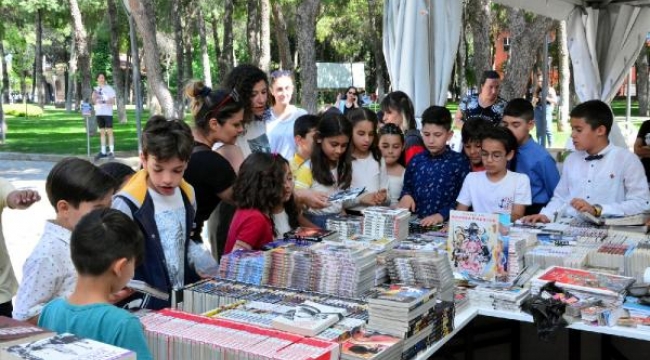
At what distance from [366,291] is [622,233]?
80.6 inches

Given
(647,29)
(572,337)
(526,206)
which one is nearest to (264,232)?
(572,337)

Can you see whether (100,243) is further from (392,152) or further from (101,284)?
(392,152)

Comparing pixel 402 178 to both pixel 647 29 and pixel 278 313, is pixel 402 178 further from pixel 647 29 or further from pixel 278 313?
pixel 647 29

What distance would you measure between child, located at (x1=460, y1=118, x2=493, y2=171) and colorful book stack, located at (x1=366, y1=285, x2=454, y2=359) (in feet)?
7.82

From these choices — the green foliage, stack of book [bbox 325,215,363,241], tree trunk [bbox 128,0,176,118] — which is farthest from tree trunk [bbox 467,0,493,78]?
the green foliage

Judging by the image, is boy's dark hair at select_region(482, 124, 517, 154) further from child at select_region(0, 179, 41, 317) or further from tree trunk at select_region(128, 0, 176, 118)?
tree trunk at select_region(128, 0, 176, 118)

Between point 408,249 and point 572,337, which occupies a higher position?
point 408,249

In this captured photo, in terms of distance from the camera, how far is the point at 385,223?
13.0ft

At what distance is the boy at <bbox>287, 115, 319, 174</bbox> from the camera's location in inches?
195

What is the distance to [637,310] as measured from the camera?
312cm

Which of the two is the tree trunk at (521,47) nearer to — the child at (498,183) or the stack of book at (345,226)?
the child at (498,183)

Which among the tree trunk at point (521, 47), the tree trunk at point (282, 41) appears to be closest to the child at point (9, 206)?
the tree trunk at point (521, 47)

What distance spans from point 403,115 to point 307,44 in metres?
9.33

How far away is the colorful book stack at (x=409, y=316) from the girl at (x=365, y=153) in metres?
2.08
